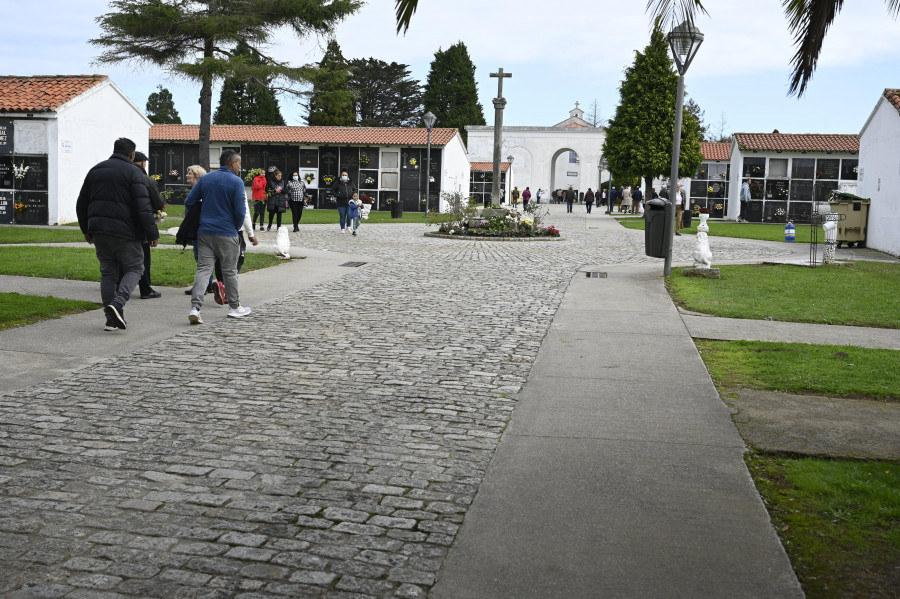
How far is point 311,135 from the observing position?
163ft

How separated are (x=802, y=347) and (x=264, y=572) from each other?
21.5ft

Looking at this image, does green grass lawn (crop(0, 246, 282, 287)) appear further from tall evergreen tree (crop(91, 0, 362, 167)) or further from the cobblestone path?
tall evergreen tree (crop(91, 0, 362, 167))

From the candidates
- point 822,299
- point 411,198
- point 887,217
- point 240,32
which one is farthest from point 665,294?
point 411,198

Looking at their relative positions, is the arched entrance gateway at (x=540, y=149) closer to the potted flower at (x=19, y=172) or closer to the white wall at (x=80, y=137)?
the white wall at (x=80, y=137)

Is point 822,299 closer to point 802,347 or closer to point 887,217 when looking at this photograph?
point 802,347

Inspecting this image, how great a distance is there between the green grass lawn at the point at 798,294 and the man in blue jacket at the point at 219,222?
574 cm

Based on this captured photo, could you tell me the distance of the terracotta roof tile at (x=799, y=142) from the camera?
45625 mm

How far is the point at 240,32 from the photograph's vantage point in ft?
106

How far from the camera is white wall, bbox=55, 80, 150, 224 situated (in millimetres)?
26922

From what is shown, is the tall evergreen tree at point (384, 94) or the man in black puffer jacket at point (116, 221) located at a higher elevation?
the tall evergreen tree at point (384, 94)

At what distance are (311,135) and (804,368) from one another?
146 ft

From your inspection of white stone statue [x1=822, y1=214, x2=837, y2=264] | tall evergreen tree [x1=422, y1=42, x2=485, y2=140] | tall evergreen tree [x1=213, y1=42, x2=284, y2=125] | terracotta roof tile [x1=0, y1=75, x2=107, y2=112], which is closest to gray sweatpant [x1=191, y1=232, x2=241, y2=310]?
white stone statue [x1=822, y1=214, x2=837, y2=264]

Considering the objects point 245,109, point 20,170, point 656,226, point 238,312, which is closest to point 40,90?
point 20,170

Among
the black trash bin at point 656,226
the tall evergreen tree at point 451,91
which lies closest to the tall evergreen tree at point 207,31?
the black trash bin at point 656,226
